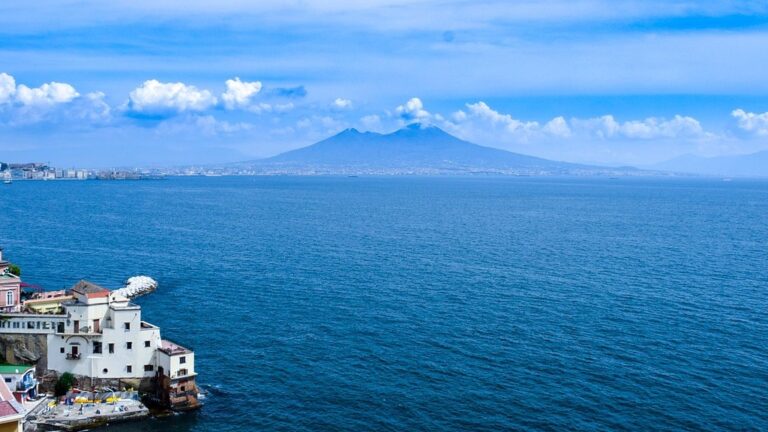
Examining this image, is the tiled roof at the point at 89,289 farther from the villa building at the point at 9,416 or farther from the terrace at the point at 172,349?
the villa building at the point at 9,416

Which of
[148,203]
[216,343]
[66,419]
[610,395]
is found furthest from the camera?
[148,203]

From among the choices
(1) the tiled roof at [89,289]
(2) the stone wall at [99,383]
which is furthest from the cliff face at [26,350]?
(1) the tiled roof at [89,289]

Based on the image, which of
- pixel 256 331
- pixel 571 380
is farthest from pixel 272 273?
pixel 571 380

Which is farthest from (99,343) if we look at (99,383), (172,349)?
(172,349)

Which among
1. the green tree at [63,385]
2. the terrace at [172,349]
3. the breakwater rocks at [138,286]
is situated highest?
the terrace at [172,349]

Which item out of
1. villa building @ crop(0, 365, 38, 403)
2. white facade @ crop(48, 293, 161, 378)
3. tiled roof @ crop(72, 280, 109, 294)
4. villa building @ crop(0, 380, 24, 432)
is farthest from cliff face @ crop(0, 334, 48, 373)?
villa building @ crop(0, 380, 24, 432)

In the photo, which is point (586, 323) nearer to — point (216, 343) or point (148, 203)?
point (216, 343)

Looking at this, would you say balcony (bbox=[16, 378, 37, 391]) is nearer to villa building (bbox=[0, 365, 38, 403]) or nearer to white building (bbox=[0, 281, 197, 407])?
villa building (bbox=[0, 365, 38, 403])

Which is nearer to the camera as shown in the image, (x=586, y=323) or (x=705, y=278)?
(x=586, y=323)
